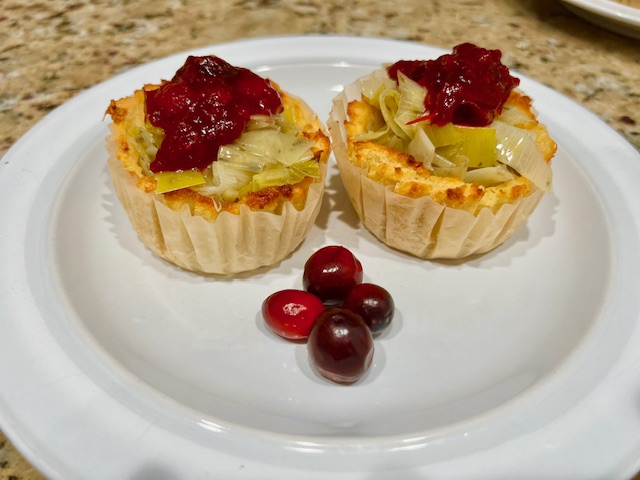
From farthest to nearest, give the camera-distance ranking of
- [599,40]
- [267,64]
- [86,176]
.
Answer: [599,40], [267,64], [86,176]

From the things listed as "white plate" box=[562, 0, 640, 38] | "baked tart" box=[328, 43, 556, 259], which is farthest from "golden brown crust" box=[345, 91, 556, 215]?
"white plate" box=[562, 0, 640, 38]

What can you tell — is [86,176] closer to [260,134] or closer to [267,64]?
[260,134]

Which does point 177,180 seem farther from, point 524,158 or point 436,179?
point 524,158

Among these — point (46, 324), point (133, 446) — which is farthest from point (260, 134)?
point (133, 446)

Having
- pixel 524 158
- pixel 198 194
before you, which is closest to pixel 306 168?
pixel 198 194

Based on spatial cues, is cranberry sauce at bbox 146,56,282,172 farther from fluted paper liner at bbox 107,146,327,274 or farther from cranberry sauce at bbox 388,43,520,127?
cranberry sauce at bbox 388,43,520,127

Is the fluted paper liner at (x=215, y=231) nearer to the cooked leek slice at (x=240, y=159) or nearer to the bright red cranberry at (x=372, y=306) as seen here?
the cooked leek slice at (x=240, y=159)
